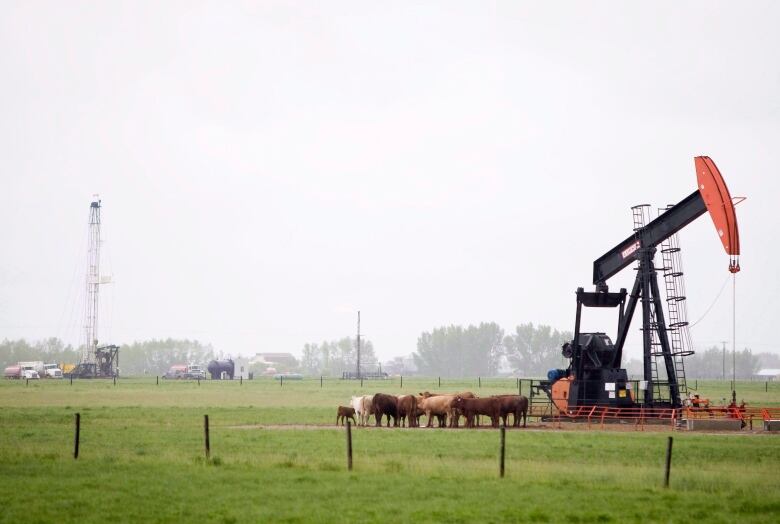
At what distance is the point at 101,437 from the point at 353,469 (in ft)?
35.9

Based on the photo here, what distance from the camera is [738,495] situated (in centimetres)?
1741

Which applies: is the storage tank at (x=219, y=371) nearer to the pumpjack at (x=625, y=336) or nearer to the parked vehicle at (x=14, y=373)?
the parked vehicle at (x=14, y=373)

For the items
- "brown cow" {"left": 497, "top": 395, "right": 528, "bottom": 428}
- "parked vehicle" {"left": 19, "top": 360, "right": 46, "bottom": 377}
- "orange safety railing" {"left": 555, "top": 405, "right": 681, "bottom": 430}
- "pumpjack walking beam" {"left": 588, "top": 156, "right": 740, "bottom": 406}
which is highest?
"pumpjack walking beam" {"left": 588, "top": 156, "right": 740, "bottom": 406}

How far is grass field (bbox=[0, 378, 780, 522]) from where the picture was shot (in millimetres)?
15430

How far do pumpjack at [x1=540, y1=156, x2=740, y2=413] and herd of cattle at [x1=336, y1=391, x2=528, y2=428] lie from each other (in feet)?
10.6

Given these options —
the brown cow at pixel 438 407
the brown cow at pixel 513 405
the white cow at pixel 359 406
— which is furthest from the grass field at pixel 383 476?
the white cow at pixel 359 406

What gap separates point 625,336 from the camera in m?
36.6

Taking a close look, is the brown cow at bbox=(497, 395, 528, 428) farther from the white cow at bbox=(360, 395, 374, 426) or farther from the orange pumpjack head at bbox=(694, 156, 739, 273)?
the orange pumpjack head at bbox=(694, 156, 739, 273)

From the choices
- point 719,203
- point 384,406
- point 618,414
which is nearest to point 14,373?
point 384,406

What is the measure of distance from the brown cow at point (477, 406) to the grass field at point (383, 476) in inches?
69.3

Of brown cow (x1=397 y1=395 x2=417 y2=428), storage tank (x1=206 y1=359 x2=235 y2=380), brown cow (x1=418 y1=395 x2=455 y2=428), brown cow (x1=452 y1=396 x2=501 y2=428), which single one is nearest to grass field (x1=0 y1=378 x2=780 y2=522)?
brown cow (x1=452 y1=396 x2=501 y2=428)

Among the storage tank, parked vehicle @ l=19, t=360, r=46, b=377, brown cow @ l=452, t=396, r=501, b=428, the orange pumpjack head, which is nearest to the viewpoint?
the orange pumpjack head

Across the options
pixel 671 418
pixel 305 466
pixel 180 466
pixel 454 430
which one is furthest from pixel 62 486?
pixel 671 418

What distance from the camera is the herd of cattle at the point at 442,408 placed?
3356 centimetres
